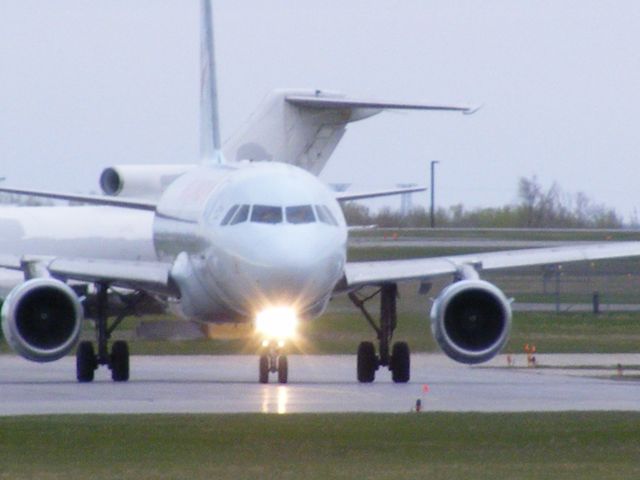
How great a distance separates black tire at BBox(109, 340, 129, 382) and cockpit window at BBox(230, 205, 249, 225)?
9.91ft

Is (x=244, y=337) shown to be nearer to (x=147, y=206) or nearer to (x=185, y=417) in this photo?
(x=147, y=206)

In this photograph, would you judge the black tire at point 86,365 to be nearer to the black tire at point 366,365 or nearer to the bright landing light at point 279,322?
the bright landing light at point 279,322

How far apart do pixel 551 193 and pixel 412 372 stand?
94310 millimetres

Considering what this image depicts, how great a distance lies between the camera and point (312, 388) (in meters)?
30.9

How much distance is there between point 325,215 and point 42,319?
448cm

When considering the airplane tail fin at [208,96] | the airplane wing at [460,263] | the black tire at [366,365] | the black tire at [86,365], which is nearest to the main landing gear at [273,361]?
the black tire at [366,365]

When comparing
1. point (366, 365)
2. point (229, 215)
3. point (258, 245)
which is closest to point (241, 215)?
point (229, 215)

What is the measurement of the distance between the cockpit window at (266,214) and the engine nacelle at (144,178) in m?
11.3

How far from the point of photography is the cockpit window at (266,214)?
3180cm

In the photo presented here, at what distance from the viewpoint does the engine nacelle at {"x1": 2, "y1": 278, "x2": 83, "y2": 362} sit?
3253 cm

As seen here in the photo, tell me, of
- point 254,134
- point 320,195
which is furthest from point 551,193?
point 320,195

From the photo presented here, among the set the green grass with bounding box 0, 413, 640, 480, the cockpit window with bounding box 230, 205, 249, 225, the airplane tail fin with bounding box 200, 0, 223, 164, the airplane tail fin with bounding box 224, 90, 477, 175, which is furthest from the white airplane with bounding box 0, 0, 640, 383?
the green grass with bounding box 0, 413, 640, 480

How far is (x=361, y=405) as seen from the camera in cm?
2684

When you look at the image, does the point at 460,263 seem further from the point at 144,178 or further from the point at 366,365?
the point at 144,178
